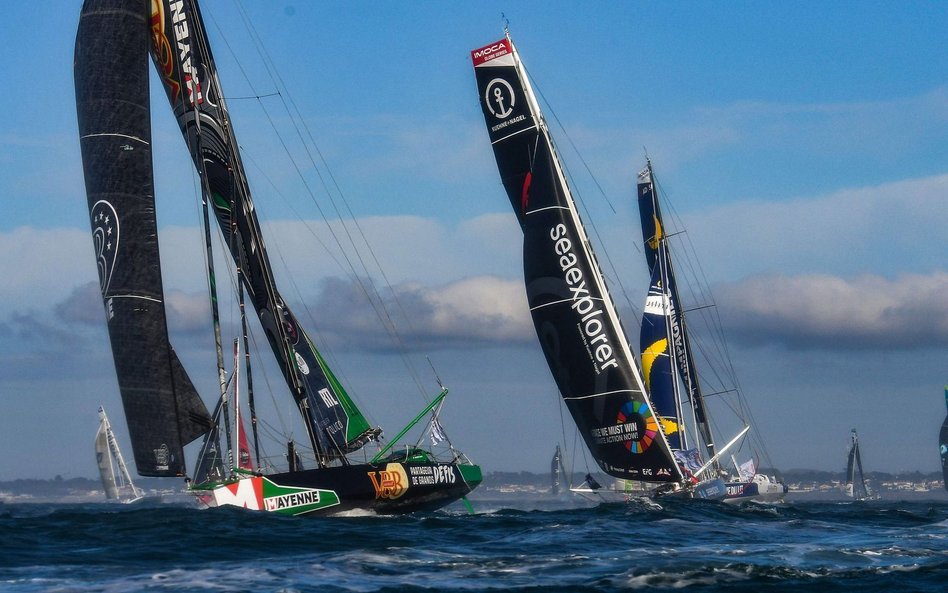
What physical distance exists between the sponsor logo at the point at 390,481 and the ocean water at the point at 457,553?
0.61 m

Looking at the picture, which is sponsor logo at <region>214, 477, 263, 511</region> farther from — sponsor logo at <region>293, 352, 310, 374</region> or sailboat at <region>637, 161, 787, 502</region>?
sailboat at <region>637, 161, 787, 502</region>

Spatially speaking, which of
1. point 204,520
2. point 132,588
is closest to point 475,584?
point 132,588

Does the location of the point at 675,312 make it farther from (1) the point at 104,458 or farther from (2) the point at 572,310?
(1) the point at 104,458

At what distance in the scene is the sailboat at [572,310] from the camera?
32.7 metres

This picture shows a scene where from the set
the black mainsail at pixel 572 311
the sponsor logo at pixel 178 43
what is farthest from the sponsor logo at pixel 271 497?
the black mainsail at pixel 572 311

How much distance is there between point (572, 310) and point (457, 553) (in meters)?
15.3

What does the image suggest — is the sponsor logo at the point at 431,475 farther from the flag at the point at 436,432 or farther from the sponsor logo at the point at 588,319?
the sponsor logo at the point at 588,319

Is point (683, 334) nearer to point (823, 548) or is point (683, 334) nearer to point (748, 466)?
point (748, 466)

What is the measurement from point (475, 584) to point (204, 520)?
9.59 meters

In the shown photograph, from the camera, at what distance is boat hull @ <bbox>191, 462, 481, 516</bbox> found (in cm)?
2462

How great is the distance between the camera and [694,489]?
111 ft

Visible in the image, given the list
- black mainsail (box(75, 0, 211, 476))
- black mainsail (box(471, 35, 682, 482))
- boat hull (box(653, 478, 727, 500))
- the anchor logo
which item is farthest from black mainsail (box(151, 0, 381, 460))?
boat hull (box(653, 478, 727, 500))

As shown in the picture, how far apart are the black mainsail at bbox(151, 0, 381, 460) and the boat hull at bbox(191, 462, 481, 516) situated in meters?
2.64

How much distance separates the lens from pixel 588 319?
3275cm
